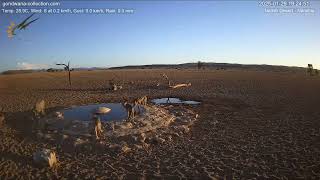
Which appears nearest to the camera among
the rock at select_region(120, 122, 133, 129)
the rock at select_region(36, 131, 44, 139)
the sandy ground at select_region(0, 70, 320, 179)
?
the sandy ground at select_region(0, 70, 320, 179)

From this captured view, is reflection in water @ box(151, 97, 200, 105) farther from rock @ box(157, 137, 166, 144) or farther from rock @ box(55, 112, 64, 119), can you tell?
rock @ box(157, 137, 166, 144)

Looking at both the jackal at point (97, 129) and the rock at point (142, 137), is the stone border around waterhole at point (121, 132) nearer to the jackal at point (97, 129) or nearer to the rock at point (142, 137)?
the rock at point (142, 137)

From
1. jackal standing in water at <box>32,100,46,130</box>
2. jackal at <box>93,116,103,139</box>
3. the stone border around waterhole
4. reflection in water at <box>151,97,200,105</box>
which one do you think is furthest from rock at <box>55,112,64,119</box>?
reflection in water at <box>151,97,200,105</box>

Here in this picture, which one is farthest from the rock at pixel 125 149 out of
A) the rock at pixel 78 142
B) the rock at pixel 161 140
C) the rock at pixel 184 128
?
the rock at pixel 184 128

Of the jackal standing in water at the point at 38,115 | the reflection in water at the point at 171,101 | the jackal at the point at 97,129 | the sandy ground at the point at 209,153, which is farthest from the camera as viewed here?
the reflection in water at the point at 171,101

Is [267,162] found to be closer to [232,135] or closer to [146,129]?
[232,135]

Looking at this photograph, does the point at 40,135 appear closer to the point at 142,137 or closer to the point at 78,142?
the point at 78,142

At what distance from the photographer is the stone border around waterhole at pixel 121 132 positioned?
1133cm

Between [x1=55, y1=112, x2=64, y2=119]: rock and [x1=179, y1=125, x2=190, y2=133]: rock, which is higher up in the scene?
[x1=55, y1=112, x2=64, y2=119]: rock

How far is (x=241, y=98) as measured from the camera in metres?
21.3

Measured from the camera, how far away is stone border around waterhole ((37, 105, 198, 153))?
11.3m

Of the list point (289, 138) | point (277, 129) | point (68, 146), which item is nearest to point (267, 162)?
point (289, 138)

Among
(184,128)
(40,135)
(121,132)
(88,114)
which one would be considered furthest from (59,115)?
(184,128)

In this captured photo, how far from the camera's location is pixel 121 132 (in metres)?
12.5
